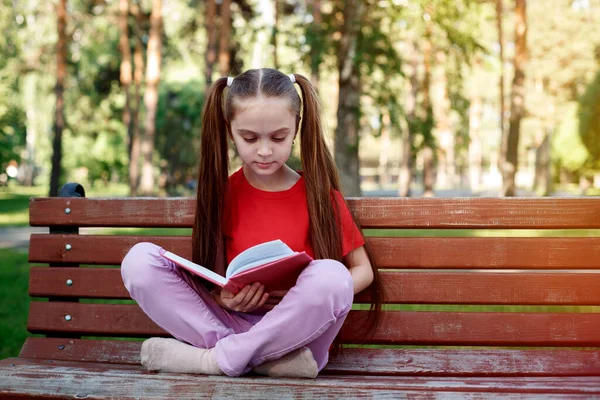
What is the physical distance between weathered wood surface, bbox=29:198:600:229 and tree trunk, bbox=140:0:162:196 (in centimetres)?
1852

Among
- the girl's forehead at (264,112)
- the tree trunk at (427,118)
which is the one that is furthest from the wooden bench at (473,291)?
the tree trunk at (427,118)

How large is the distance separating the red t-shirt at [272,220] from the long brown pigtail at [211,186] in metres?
0.06

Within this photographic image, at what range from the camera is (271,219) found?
303cm

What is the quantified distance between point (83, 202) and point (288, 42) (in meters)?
12.6

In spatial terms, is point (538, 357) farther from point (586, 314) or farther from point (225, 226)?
point (225, 226)

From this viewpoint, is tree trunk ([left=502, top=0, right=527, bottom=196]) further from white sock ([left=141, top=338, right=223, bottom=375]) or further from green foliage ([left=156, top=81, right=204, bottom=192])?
white sock ([left=141, top=338, right=223, bottom=375])

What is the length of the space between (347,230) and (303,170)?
28 centimetres

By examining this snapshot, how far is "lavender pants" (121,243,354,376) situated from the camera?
101 inches

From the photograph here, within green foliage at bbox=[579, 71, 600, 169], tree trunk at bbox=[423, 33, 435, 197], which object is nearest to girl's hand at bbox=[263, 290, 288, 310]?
tree trunk at bbox=[423, 33, 435, 197]

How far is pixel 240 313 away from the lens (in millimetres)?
2969

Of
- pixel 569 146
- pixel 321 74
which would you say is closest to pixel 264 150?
pixel 321 74

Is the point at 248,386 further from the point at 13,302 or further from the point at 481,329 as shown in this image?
the point at 13,302

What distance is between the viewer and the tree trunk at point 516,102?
60.7ft

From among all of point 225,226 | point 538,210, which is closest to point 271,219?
point 225,226
